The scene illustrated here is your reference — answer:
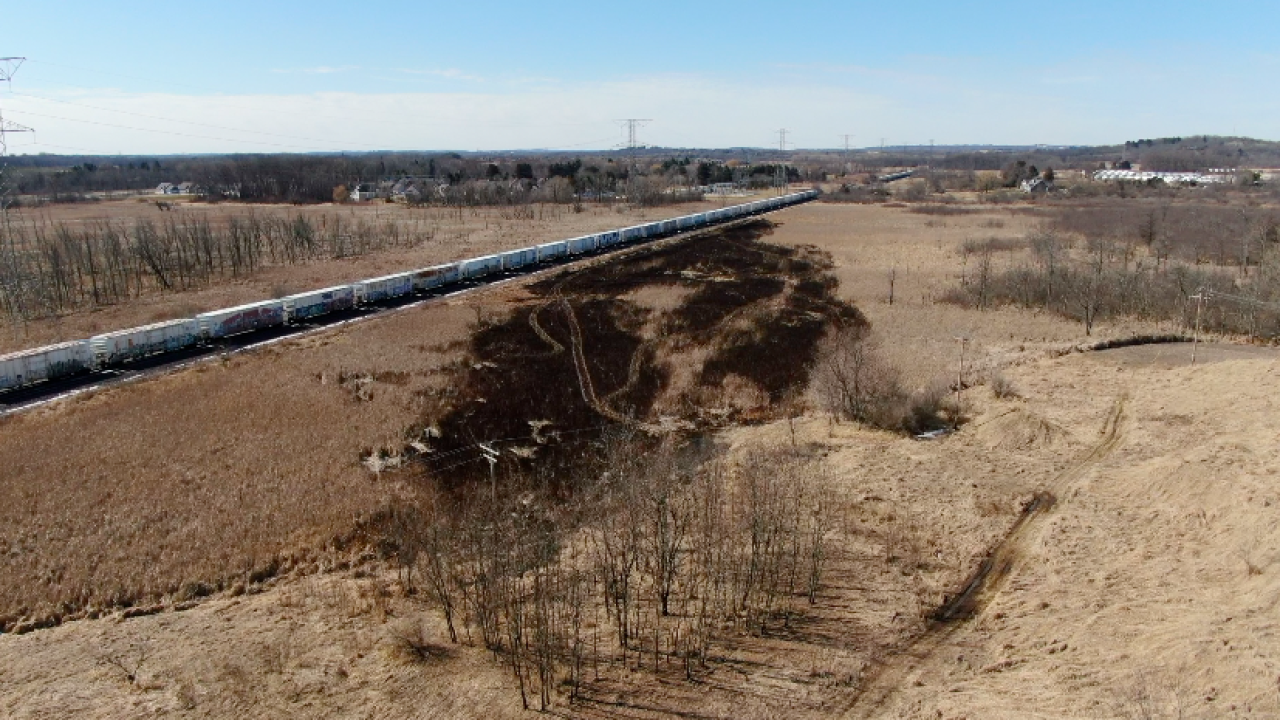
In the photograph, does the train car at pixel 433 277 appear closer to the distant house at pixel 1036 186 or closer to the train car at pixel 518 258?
the train car at pixel 518 258

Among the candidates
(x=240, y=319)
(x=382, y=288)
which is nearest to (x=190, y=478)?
(x=240, y=319)

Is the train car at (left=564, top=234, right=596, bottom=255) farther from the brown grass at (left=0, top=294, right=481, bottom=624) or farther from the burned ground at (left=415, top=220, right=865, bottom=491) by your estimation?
the brown grass at (left=0, top=294, right=481, bottom=624)

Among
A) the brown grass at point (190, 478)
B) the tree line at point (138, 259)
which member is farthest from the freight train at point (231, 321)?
the tree line at point (138, 259)

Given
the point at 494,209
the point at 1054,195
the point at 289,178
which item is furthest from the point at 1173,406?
the point at 289,178

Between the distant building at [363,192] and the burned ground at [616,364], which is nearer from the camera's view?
the burned ground at [616,364]

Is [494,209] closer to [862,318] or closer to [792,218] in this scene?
[792,218]

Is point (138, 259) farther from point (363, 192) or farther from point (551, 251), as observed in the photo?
point (363, 192)
